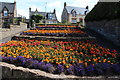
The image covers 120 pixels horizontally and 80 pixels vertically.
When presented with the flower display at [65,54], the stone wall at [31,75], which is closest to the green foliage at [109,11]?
the flower display at [65,54]

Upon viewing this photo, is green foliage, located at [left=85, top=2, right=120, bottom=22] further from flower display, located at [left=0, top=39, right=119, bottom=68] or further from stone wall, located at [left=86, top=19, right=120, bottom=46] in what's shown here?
flower display, located at [left=0, top=39, right=119, bottom=68]

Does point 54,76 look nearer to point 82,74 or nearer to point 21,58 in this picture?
point 82,74

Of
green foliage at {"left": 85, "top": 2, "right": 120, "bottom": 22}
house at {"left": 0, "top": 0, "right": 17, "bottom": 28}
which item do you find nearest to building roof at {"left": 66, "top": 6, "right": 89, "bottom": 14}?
house at {"left": 0, "top": 0, "right": 17, "bottom": 28}

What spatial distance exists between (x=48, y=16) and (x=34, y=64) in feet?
158

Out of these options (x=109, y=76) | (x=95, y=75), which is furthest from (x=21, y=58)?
(x=109, y=76)

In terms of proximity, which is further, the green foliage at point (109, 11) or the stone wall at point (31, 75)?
the green foliage at point (109, 11)

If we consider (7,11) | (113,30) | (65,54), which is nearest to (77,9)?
(7,11)

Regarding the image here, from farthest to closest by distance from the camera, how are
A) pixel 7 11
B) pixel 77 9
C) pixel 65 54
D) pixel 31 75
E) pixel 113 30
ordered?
pixel 77 9, pixel 7 11, pixel 113 30, pixel 65 54, pixel 31 75

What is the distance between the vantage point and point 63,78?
3.60 metres

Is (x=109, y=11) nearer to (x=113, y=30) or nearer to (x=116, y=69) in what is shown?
(x=113, y=30)

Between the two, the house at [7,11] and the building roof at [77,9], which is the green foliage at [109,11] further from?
the building roof at [77,9]

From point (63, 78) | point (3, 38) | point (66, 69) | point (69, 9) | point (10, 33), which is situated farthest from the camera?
point (69, 9)

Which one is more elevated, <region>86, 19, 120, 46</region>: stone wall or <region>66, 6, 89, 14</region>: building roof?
<region>66, 6, 89, 14</region>: building roof

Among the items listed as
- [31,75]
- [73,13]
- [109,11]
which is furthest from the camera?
[73,13]
